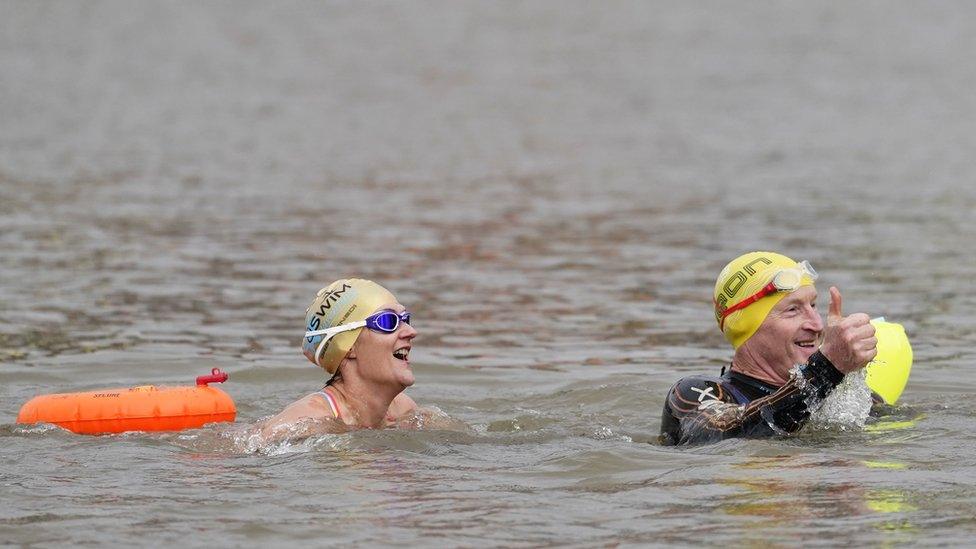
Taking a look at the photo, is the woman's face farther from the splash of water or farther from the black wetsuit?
the splash of water

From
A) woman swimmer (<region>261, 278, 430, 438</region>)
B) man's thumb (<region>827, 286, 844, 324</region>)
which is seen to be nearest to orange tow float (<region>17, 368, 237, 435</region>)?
woman swimmer (<region>261, 278, 430, 438</region>)

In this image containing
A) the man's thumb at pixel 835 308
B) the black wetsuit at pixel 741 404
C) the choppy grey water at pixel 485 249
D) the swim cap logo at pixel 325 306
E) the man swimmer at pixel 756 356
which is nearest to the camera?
the choppy grey water at pixel 485 249

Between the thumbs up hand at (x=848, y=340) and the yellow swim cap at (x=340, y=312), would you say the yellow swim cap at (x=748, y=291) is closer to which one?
the thumbs up hand at (x=848, y=340)

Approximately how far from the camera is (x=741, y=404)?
1001 centimetres

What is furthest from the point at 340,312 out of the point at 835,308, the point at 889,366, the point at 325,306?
the point at 889,366

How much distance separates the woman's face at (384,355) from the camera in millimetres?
9938

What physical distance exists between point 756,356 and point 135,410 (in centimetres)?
409

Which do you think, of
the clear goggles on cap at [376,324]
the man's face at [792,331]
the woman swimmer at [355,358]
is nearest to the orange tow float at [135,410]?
the woman swimmer at [355,358]

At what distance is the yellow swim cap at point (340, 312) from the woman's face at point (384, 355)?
0.07 meters

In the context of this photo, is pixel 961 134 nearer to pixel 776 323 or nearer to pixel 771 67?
pixel 771 67

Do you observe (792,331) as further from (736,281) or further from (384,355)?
(384,355)

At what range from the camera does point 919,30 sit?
178ft

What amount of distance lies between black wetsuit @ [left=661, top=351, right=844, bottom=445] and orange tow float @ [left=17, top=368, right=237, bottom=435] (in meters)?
3.02

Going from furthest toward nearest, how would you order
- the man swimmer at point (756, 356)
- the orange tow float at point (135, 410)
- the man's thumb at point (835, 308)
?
the orange tow float at point (135, 410)
the man swimmer at point (756, 356)
the man's thumb at point (835, 308)
